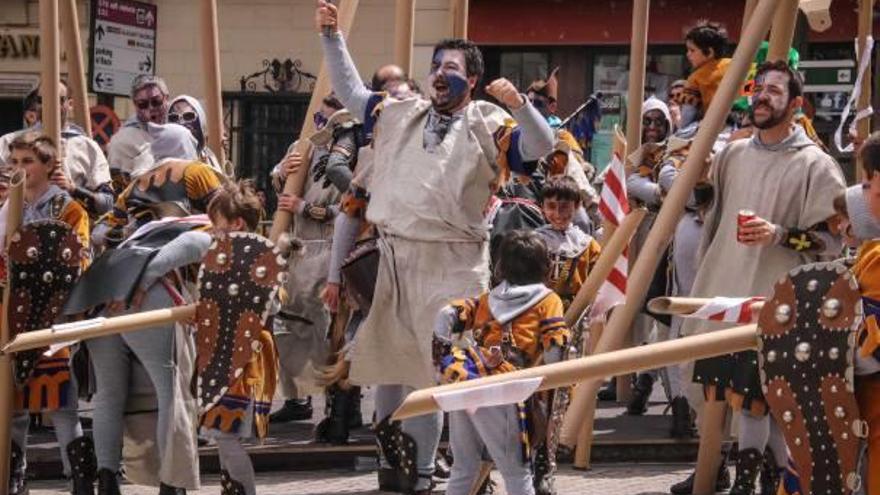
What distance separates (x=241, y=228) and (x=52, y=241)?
1036mm

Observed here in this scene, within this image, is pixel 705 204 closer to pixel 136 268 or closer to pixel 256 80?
pixel 136 268

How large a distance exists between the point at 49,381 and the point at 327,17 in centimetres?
193

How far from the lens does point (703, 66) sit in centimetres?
1091

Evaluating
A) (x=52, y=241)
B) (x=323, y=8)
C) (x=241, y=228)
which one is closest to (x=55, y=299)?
(x=52, y=241)

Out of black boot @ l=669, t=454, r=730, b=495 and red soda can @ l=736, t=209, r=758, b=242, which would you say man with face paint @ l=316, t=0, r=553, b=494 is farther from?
black boot @ l=669, t=454, r=730, b=495

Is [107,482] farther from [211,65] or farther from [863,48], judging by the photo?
[863,48]

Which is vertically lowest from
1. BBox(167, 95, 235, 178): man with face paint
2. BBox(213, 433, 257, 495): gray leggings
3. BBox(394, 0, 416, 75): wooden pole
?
BBox(213, 433, 257, 495): gray leggings

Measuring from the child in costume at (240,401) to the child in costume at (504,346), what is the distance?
826 mm

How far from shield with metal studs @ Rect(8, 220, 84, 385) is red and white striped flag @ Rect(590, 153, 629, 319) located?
2.18 m

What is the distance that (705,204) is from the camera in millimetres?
9352

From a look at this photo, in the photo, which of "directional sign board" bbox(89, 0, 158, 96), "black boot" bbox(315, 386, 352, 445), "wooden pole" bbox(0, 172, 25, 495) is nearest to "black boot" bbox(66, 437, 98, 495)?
"wooden pole" bbox(0, 172, 25, 495)

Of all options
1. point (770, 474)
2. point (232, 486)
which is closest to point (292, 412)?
point (232, 486)

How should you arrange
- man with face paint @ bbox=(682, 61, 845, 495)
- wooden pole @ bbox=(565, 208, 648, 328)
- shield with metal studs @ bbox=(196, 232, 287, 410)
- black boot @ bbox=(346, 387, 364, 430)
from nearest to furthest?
shield with metal studs @ bbox=(196, 232, 287, 410)
man with face paint @ bbox=(682, 61, 845, 495)
wooden pole @ bbox=(565, 208, 648, 328)
black boot @ bbox=(346, 387, 364, 430)

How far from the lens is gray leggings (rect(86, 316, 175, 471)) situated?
9.12 metres
